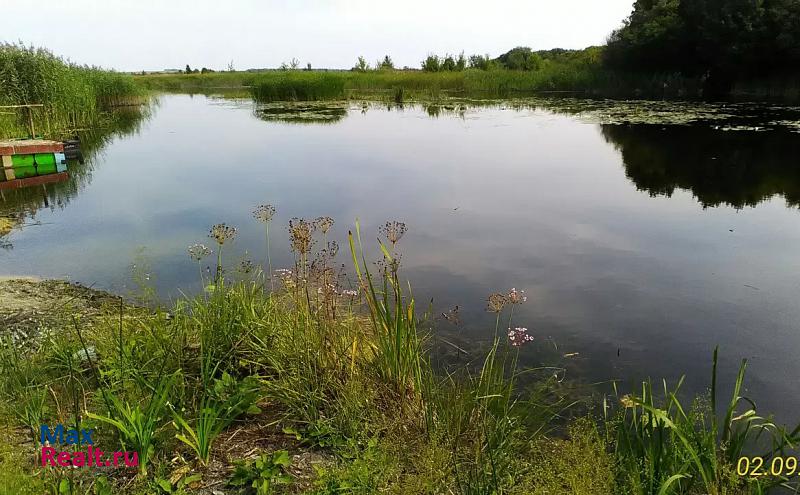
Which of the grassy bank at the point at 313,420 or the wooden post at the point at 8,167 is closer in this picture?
the grassy bank at the point at 313,420

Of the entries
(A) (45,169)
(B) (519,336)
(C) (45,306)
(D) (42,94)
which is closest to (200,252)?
(B) (519,336)

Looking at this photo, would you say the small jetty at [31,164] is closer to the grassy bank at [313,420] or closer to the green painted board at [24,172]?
the green painted board at [24,172]

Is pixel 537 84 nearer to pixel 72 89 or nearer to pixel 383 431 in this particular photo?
pixel 72 89

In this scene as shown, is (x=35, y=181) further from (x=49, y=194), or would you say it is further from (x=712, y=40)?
(x=712, y=40)

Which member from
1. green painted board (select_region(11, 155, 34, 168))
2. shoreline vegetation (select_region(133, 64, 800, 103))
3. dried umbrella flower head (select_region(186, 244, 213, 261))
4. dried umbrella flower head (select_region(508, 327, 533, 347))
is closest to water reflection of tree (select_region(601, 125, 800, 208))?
dried umbrella flower head (select_region(508, 327, 533, 347))

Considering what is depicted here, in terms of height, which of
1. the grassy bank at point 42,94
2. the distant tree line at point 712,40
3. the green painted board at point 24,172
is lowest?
the green painted board at point 24,172

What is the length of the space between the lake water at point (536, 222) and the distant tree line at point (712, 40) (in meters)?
13.8

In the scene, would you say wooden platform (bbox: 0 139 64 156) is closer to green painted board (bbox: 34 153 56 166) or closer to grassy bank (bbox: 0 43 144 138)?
green painted board (bbox: 34 153 56 166)

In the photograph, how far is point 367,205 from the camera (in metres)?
8.48

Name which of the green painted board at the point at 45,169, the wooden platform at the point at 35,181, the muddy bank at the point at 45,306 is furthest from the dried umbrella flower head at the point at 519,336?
the green painted board at the point at 45,169

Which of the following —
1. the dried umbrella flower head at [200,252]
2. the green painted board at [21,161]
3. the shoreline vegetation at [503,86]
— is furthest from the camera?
the shoreline vegetation at [503,86]

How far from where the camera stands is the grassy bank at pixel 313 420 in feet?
7.32

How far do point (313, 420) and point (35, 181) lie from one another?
432 inches

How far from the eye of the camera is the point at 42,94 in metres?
15.2
